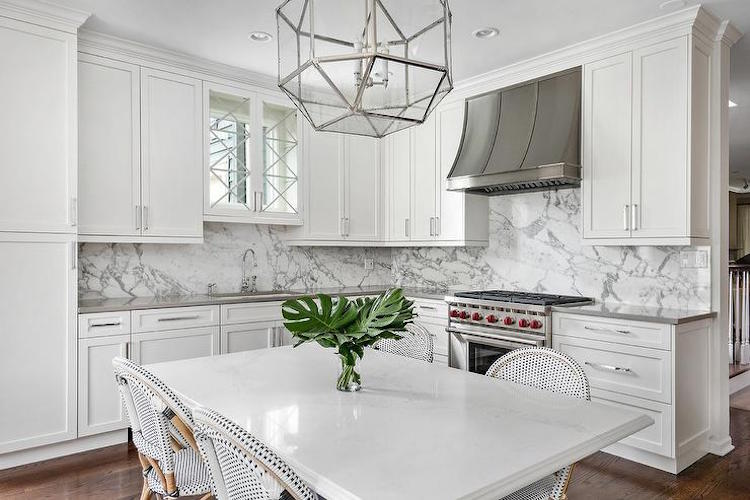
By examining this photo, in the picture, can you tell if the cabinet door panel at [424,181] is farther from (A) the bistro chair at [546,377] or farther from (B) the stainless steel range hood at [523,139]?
(A) the bistro chair at [546,377]

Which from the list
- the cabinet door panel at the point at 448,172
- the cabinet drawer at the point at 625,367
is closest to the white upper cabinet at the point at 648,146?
the cabinet drawer at the point at 625,367

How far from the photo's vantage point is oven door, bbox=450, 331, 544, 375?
3691 millimetres

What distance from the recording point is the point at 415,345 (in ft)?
8.84

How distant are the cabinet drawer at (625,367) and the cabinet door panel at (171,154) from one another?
106 inches

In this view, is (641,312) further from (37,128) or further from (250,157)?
(37,128)

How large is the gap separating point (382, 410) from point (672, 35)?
9.32 feet

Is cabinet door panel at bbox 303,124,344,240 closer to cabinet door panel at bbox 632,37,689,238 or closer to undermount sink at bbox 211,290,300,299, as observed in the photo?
undermount sink at bbox 211,290,300,299

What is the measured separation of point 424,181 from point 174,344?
2.38 metres

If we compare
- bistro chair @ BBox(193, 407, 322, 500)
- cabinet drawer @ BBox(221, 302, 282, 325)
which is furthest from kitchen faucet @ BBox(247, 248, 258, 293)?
bistro chair @ BBox(193, 407, 322, 500)

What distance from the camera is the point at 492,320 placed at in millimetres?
3684

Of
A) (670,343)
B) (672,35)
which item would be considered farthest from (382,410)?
(672,35)

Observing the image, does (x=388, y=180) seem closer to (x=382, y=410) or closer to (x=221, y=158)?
(x=221, y=158)

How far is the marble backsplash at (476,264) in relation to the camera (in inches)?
139

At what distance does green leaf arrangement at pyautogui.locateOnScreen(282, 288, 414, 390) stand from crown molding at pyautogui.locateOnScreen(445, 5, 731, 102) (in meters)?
2.50
